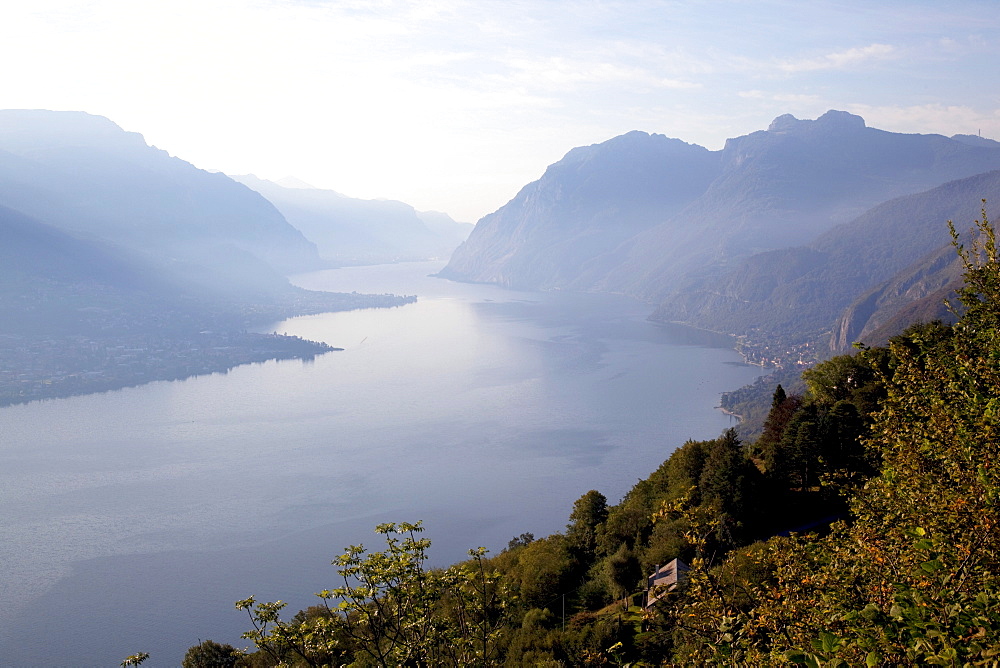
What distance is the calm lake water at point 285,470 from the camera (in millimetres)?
34094

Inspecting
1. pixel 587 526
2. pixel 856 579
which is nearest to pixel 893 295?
pixel 587 526

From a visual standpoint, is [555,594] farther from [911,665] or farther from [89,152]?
[89,152]

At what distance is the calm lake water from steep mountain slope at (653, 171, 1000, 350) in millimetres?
31626

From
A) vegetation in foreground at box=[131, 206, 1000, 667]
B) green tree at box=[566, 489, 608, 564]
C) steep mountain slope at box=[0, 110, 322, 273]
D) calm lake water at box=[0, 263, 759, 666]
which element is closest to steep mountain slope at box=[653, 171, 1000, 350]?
calm lake water at box=[0, 263, 759, 666]

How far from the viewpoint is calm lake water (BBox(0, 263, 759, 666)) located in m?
34.1

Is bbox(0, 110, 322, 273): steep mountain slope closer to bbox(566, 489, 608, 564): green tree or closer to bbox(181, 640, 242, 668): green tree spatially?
bbox(181, 640, 242, 668): green tree

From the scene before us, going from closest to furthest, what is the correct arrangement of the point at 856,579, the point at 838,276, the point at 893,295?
1. the point at 856,579
2. the point at 893,295
3. the point at 838,276

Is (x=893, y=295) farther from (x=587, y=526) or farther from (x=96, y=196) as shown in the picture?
(x=96, y=196)

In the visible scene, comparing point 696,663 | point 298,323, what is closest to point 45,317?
point 298,323

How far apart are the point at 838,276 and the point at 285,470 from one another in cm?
12555

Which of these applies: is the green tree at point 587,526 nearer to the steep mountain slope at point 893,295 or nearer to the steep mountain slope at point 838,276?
the steep mountain slope at point 893,295

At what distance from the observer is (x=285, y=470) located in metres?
50.5

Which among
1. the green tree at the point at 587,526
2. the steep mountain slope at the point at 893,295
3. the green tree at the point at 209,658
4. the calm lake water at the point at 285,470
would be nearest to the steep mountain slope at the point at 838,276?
the steep mountain slope at the point at 893,295

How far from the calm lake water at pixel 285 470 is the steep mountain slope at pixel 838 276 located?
31.6 meters
